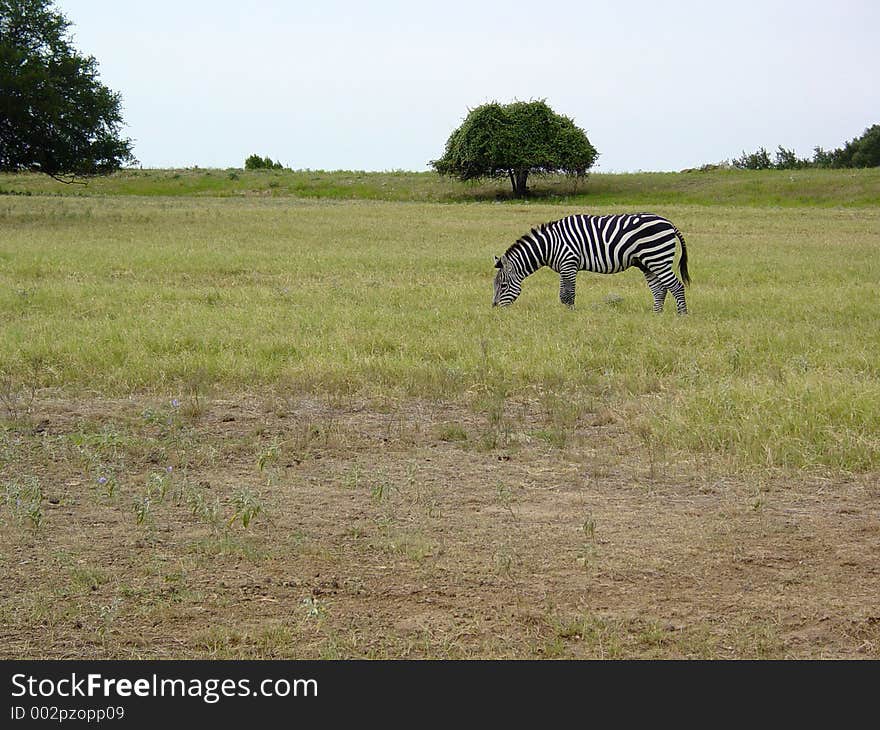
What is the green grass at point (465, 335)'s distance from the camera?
8.38 meters

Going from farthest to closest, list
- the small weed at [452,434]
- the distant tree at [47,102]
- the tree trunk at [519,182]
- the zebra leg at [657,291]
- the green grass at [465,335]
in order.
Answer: the tree trunk at [519,182] < the distant tree at [47,102] < the zebra leg at [657,291] < the green grass at [465,335] < the small weed at [452,434]

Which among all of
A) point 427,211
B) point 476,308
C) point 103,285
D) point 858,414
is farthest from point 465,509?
point 427,211

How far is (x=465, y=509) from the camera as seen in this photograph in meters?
6.26

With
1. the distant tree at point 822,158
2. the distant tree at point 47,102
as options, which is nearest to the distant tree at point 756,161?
the distant tree at point 822,158

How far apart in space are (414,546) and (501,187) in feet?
189

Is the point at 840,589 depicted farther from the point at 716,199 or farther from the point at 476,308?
the point at 716,199

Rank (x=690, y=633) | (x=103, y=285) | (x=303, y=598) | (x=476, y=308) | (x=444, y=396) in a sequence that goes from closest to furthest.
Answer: (x=690, y=633) < (x=303, y=598) < (x=444, y=396) < (x=476, y=308) < (x=103, y=285)

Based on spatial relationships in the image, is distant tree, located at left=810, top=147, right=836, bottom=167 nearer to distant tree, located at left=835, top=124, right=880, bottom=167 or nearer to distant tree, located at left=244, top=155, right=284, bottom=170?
distant tree, located at left=835, top=124, right=880, bottom=167

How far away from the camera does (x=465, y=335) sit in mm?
12117

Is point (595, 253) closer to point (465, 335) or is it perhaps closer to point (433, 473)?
point (465, 335)

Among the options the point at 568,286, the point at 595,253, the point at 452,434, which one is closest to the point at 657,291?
the point at 595,253

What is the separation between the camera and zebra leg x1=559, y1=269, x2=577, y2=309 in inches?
594

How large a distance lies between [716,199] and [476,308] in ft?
126

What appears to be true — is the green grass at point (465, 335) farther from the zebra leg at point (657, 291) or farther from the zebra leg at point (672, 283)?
the zebra leg at point (657, 291)
